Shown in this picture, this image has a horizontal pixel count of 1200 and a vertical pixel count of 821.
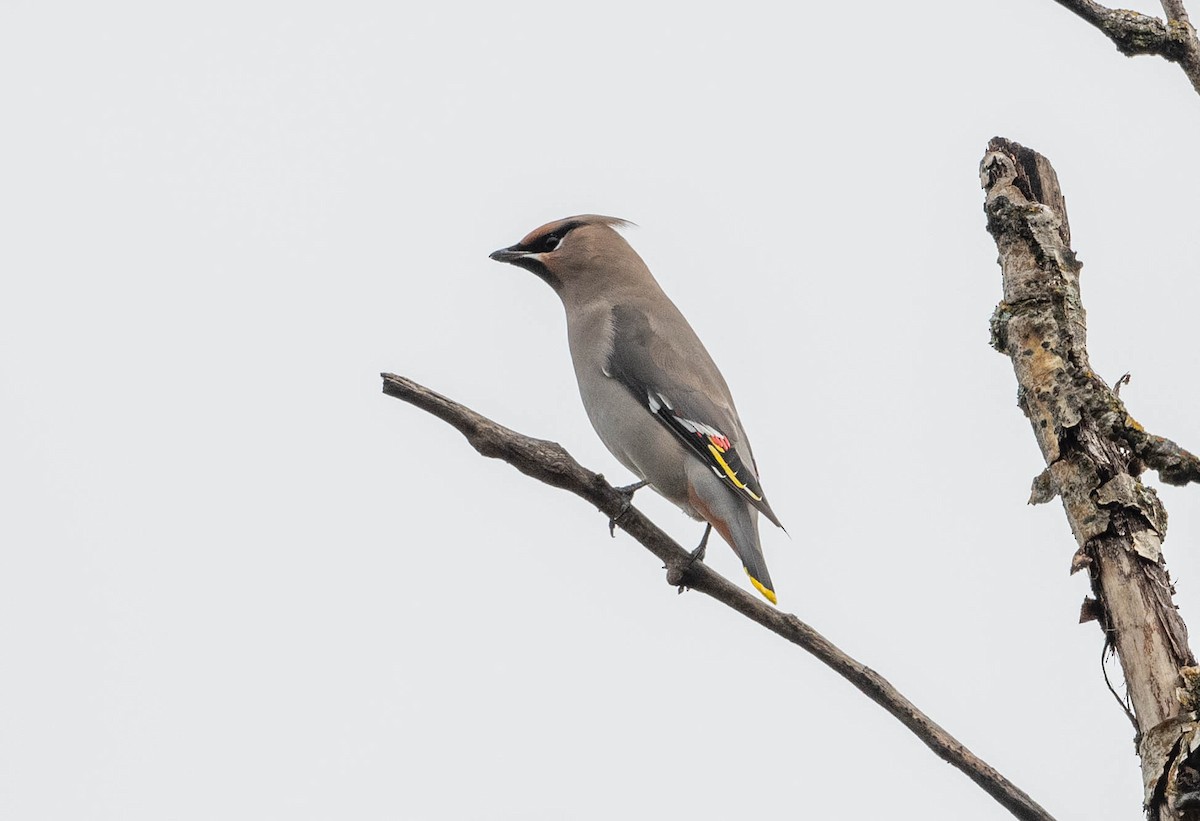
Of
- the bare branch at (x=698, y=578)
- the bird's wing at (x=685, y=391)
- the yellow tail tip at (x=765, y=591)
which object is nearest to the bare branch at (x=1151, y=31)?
the bare branch at (x=698, y=578)

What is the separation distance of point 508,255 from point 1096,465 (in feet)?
10.9

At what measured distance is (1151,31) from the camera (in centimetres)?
320

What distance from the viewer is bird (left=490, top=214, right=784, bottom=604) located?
4.86 metres

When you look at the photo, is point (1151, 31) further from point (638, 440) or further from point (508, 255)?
point (508, 255)

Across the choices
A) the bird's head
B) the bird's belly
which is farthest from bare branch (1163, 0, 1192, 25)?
the bird's head

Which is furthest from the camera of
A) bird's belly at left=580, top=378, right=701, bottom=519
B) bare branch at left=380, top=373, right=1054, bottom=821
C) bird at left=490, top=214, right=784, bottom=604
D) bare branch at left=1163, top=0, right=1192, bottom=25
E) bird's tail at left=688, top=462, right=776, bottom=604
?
A: bird's belly at left=580, top=378, right=701, bottom=519

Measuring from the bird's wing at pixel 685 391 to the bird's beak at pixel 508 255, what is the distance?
514 millimetres

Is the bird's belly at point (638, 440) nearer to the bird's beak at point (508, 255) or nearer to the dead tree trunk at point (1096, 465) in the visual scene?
the bird's beak at point (508, 255)

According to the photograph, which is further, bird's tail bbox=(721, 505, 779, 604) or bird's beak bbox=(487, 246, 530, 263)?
bird's beak bbox=(487, 246, 530, 263)

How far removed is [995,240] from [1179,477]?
0.80m

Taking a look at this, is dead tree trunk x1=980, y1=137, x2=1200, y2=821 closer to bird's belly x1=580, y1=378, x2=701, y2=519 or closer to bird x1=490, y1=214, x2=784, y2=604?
bird x1=490, y1=214, x2=784, y2=604

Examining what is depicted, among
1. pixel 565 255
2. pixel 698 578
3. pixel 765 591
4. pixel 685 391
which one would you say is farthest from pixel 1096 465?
pixel 565 255

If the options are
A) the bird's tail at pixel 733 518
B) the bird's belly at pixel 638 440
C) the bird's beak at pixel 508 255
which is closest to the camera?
the bird's tail at pixel 733 518

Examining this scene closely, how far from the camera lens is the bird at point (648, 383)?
4.86m
